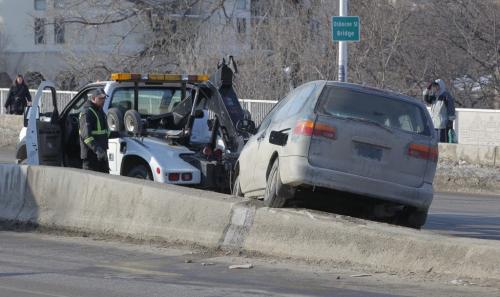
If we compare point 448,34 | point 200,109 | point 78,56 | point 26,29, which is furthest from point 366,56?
point 26,29

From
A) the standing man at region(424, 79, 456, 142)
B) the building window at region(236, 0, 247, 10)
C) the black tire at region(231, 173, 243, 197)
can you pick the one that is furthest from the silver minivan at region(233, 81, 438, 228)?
the building window at region(236, 0, 247, 10)

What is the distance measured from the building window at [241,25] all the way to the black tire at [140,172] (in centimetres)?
1917

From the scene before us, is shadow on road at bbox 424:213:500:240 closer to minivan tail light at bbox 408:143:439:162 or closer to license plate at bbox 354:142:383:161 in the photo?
minivan tail light at bbox 408:143:439:162

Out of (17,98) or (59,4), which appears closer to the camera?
(17,98)

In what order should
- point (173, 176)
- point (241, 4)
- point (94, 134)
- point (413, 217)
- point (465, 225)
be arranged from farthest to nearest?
point (241, 4), point (465, 225), point (94, 134), point (173, 176), point (413, 217)

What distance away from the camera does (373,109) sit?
10375 mm

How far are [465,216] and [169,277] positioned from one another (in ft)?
23.3

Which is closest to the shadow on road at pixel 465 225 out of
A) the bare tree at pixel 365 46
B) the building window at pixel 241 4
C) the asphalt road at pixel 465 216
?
the asphalt road at pixel 465 216

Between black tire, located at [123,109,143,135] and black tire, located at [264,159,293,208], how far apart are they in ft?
10.0

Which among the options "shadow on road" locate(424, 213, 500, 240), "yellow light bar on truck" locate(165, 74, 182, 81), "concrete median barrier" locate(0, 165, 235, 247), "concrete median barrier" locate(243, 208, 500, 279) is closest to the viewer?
"concrete median barrier" locate(243, 208, 500, 279)

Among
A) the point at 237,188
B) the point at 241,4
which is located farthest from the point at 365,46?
the point at 237,188

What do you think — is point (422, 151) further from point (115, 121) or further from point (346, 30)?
point (346, 30)

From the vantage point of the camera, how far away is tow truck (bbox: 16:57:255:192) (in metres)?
13.1

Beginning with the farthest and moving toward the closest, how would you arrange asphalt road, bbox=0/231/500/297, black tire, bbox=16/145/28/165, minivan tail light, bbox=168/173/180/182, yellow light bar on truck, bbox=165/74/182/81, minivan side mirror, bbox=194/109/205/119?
black tire, bbox=16/145/28/165 → yellow light bar on truck, bbox=165/74/182/81 → minivan side mirror, bbox=194/109/205/119 → minivan tail light, bbox=168/173/180/182 → asphalt road, bbox=0/231/500/297
